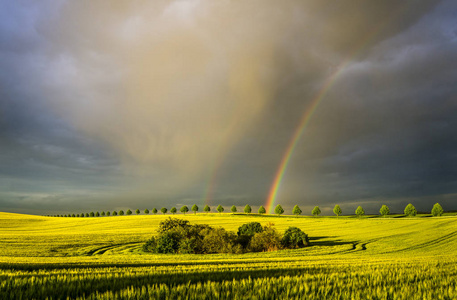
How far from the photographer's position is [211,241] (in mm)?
41438

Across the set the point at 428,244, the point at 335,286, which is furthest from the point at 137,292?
the point at 428,244

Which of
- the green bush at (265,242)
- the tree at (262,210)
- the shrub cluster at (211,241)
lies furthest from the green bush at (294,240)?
the tree at (262,210)

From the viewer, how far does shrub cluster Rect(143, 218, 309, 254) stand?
41.2 metres

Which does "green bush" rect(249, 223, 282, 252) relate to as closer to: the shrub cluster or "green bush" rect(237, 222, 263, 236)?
the shrub cluster

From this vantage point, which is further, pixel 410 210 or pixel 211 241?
pixel 410 210

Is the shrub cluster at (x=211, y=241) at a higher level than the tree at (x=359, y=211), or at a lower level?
higher

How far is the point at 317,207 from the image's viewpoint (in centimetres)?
15300

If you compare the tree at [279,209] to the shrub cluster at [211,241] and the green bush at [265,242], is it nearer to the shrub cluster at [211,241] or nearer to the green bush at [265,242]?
the shrub cluster at [211,241]

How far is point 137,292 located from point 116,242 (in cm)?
4861

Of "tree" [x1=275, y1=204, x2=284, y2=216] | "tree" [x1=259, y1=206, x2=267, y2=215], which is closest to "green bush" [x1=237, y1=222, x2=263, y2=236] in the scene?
"tree" [x1=275, y1=204, x2=284, y2=216]

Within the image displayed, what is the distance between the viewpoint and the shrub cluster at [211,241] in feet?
135

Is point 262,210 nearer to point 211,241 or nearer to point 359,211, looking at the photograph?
point 359,211

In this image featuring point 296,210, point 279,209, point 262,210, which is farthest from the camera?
point 262,210

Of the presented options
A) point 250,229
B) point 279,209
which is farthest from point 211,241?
point 279,209
